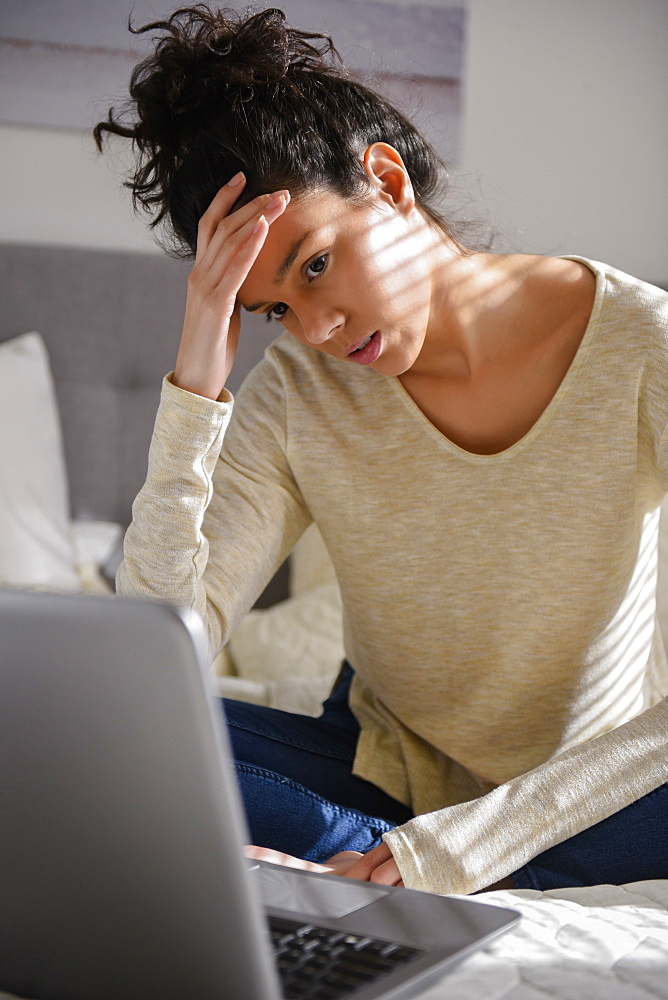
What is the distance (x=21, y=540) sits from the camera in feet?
6.54

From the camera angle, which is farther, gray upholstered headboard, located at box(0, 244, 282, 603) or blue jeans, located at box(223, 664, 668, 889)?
gray upholstered headboard, located at box(0, 244, 282, 603)

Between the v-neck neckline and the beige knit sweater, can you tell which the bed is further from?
the v-neck neckline

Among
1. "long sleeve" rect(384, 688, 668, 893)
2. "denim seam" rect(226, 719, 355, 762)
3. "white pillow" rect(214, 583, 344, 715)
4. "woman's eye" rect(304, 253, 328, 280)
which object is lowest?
"white pillow" rect(214, 583, 344, 715)

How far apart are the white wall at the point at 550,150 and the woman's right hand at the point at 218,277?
127cm

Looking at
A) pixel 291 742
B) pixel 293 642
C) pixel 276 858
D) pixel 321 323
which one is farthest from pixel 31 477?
pixel 276 858

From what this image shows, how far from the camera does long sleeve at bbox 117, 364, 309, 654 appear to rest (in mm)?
1125

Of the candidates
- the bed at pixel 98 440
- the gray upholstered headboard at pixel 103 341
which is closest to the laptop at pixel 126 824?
the bed at pixel 98 440

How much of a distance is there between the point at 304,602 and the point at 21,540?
0.59 meters

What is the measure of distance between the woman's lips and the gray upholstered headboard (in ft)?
3.85

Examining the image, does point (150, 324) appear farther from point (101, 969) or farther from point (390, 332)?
point (101, 969)

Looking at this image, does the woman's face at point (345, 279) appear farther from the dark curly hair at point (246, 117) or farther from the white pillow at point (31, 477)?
the white pillow at point (31, 477)

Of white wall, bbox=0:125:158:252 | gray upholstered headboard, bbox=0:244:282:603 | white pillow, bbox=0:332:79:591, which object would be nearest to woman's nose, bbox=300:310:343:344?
white pillow, bbox=0:332:79:591

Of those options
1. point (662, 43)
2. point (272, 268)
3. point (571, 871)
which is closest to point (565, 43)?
point (662, 43)

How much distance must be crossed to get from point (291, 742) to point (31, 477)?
1090 millimetres
